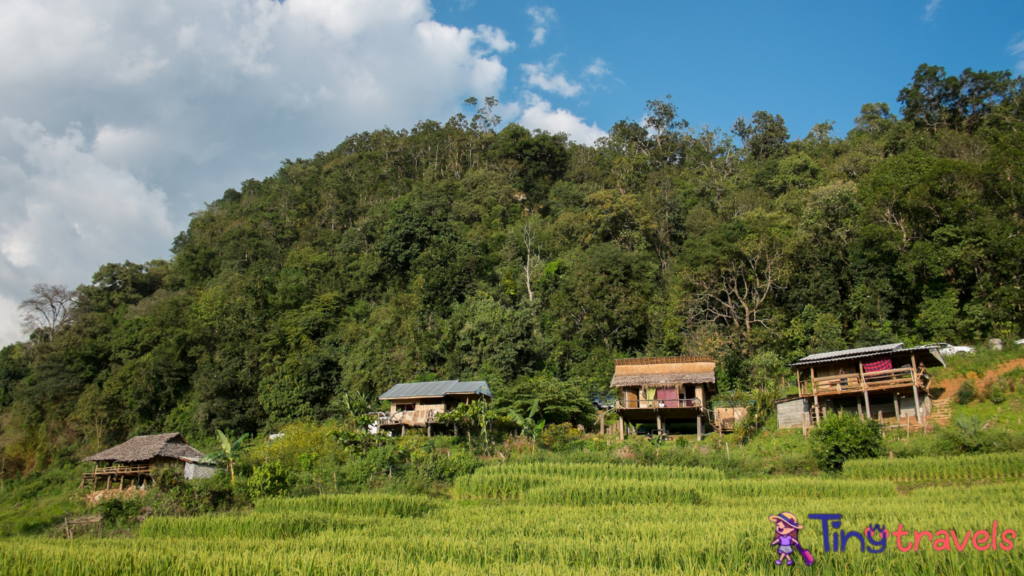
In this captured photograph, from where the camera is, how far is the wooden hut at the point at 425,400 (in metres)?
32.0

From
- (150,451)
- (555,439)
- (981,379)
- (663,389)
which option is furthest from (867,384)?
(150,451)

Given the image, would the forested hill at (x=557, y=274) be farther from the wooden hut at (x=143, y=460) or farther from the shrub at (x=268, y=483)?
the shrub at (x=268, y=483)

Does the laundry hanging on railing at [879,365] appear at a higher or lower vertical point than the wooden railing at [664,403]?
higher

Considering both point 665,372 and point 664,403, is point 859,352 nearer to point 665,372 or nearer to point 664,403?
point 664,403

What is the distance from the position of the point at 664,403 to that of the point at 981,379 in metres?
12.8

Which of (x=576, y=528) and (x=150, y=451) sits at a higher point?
(x=150, y=451)

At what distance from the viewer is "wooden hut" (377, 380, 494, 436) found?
3200 cm

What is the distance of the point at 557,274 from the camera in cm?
4156

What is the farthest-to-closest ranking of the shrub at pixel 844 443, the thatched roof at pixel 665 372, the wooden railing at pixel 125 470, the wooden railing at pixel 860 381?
the wooden railing at pixel 125 470 < the thatched roof at pixel 665 372 < the wooden railing at pixel 860 381 < the shrub at pixel 844 443

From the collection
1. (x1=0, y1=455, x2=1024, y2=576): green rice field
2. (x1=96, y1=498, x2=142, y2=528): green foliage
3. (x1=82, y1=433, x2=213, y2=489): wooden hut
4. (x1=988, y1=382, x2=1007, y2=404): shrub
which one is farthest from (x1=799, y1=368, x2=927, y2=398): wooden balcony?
(x1=82, y1=433, x2=213, y2=489): wooden hut

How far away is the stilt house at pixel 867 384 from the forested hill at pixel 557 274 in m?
3.53

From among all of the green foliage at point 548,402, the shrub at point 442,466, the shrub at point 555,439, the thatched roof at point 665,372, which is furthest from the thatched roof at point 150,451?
the thatched roof at point 665,372

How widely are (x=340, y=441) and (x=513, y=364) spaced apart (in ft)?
40.7

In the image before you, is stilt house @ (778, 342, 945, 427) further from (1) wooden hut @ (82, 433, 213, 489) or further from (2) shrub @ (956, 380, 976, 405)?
(1) wooden hut @ (82, 433, 213, 489)
